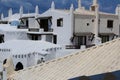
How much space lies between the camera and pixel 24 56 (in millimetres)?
41719

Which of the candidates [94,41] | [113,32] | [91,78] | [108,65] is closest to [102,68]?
[108,65]

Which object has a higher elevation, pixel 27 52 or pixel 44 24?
pixel 44 24

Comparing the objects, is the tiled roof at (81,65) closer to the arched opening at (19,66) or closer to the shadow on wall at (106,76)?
the shadow on wall at (106,76)

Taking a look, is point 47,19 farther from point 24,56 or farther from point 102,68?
point 102,68

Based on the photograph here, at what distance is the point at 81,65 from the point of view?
45.8 feet

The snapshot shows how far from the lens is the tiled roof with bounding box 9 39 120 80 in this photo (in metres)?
12.5

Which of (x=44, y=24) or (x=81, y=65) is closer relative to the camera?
(x=81, y=65)

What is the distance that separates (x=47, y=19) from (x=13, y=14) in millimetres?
21737

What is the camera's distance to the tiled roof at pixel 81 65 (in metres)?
12.5

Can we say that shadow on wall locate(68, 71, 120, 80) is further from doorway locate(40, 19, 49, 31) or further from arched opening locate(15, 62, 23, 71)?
doorway locate(40, 19, 49, 31)

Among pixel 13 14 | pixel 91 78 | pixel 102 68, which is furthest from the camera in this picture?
pixel 13 14

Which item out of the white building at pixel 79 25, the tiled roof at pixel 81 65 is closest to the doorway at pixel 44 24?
the white building at pixel 79 25

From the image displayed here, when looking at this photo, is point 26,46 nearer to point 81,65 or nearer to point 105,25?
point 105,25

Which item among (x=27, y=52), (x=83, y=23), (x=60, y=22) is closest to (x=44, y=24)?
(x=60, y=22)
